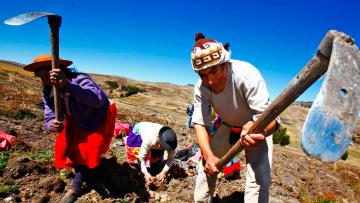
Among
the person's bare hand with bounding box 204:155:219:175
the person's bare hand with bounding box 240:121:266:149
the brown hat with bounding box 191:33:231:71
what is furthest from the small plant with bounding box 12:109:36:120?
the person's bare hand with bounding box 240:121:266:149

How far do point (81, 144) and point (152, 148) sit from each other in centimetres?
152

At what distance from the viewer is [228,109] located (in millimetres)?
3492

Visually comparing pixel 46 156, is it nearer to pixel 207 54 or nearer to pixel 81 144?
pixel 81 144

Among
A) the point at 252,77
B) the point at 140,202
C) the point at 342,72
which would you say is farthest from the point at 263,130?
the point at 140,202

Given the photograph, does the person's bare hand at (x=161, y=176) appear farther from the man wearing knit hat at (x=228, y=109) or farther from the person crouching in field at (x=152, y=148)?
the man wearing knit hat at (x=228, y=109)

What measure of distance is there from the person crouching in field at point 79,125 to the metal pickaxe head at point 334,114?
3133 mm

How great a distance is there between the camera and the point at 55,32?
11.0 ft

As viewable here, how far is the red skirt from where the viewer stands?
15.1 feet

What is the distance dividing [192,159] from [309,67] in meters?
4.93

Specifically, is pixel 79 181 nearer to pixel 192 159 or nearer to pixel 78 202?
pixel 78 202

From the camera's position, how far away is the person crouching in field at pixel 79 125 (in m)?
4.28

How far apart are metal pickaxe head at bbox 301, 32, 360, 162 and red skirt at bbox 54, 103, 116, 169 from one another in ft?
11.6

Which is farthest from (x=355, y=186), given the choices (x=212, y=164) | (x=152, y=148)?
(x=212, y=164)

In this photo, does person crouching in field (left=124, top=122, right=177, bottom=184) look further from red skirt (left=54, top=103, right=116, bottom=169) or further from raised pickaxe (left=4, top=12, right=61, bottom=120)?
raised pickaxe (left=4, top=12, right=61, bottom=120)
